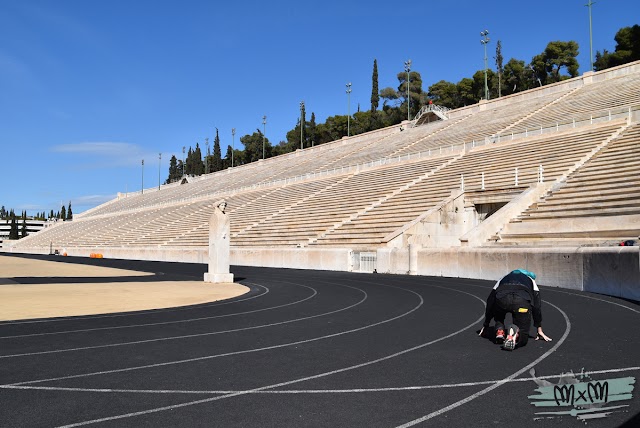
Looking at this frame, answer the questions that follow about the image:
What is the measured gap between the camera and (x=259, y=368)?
19.7ft

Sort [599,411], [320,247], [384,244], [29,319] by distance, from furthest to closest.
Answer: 1. [320,247]
2. [384,244]
3. [29,319]
4. [599,411]

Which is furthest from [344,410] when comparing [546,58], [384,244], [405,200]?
[546,58]

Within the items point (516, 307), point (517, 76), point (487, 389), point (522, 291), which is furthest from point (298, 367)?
point (517, 76)

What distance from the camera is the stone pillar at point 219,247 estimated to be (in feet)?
61.2

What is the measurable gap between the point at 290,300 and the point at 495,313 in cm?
644

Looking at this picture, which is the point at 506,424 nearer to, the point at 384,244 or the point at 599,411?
the point at 599,411

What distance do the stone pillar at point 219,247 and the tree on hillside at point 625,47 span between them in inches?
2276

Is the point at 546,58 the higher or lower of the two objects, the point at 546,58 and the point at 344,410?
the higher

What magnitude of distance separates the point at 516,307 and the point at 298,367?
303 cm

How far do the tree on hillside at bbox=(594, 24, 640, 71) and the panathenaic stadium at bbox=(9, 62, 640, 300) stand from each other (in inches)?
811

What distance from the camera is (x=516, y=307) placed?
7055 millimetres

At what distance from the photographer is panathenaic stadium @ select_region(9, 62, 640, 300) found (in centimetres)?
1752

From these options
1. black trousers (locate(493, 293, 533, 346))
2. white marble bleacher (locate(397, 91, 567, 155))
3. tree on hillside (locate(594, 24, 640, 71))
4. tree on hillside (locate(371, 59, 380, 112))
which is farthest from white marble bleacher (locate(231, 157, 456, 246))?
tree on hillside (locate(371, 59, 380, 112))

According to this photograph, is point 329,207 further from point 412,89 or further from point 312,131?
point 312,131
